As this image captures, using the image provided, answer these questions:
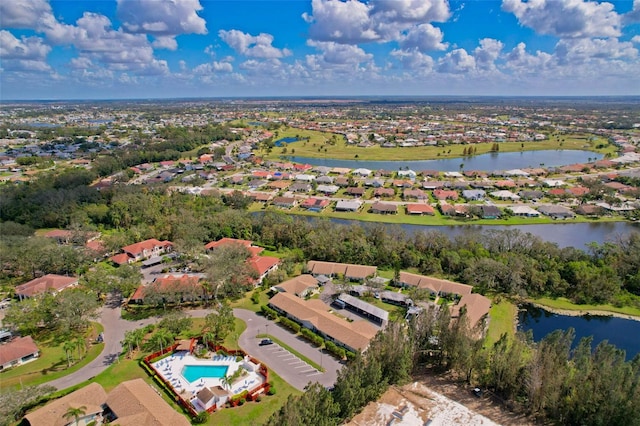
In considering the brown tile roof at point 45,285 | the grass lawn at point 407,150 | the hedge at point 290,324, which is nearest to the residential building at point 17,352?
the brown tile roof at point 45,285

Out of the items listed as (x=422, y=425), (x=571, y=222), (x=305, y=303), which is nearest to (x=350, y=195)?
(x=571, y=222)

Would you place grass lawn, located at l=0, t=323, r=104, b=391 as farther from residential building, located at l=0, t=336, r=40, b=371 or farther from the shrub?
the shrub

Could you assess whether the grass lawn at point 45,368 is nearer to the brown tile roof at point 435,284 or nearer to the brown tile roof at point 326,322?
the brown tile roof at point 326,322

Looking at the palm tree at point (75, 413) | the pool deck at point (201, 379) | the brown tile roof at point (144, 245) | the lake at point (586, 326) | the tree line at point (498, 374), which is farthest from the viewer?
the brown tile roof at point (144, 245)

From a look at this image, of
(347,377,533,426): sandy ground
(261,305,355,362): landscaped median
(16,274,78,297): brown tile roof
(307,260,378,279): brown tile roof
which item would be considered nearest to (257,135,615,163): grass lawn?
(307,260,378,279): brown tile roof

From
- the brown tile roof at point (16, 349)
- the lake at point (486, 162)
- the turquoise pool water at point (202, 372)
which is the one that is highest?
the lake at point (486, 162)

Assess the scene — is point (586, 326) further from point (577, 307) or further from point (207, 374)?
point (207, 374)
